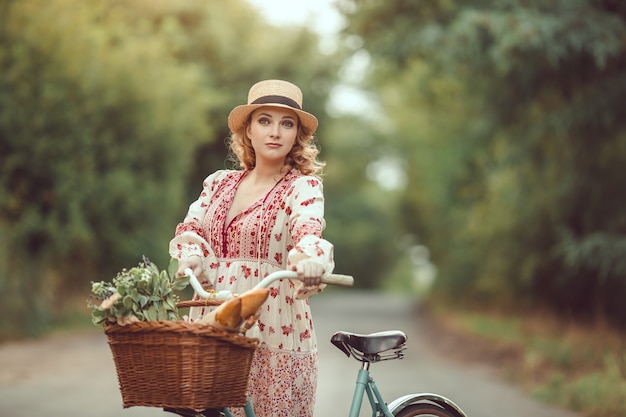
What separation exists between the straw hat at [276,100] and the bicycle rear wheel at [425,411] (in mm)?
1320

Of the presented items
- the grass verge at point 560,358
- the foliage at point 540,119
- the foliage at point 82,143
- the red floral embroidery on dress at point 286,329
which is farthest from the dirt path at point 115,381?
the red floral embroidery on dress at point 286,329

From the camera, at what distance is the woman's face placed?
3809 mm

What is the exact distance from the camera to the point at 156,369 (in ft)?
10.1

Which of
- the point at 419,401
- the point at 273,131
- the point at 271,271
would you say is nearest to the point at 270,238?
the point at 271,271

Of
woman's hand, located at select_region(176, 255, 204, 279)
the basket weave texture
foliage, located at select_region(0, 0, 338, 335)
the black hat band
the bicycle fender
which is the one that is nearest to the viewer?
the basket weave texture

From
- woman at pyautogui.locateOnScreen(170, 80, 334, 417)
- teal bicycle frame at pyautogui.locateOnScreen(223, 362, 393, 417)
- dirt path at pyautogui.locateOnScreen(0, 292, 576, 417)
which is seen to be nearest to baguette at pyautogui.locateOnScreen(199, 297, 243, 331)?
woman at pyautogui.locateOnScreen(170, 80, 334, 417)

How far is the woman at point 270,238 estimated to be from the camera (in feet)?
12.1

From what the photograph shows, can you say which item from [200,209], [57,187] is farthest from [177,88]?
Result: [200,209]

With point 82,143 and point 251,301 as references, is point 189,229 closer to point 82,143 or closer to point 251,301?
point 251,301

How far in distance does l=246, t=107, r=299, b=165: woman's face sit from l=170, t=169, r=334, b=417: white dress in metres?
0.13

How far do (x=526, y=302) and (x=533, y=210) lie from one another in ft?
8.10

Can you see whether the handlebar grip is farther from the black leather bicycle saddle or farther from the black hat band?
the black hat band

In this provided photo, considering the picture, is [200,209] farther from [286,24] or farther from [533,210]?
[286,24]

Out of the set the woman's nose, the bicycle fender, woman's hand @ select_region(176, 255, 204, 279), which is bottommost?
the bicycle fender
